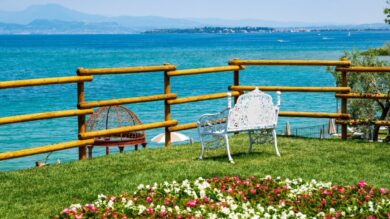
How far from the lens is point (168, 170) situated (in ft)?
32.7

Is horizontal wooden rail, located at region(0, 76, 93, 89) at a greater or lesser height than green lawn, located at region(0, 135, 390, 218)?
greater

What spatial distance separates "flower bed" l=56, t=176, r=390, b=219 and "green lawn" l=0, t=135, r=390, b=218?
2.92ft

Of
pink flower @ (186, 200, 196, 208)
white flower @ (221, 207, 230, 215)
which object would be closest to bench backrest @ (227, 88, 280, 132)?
pink flower @ (186, 200, 196, 208)

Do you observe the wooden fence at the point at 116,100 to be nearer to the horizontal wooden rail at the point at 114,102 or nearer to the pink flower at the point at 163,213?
the horizontal wooden rail at the point at 114,102

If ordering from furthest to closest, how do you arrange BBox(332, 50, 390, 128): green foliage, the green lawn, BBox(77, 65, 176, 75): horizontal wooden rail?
BBox(332, 50, 390, 128): green foliage
BBox(77, 65, 176, 75): horizontal wooden rail
the green lawn

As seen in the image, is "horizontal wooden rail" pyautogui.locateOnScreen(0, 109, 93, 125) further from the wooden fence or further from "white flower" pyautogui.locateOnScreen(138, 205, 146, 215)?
"white flower" pyautogui.locateOnScreen(138, 205, 146, 215)

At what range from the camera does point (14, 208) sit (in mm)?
8125

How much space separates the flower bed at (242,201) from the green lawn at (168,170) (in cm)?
89

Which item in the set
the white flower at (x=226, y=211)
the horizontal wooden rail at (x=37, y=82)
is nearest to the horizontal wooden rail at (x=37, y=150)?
the horizontal wooden rail at (x=37, y=82)

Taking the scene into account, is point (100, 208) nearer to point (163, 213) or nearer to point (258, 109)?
point (163, 213)

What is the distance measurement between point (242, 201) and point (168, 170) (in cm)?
235

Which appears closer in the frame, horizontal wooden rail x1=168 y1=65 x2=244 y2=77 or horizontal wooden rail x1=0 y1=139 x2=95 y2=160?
horizontal wooden rail x1=0 y1=139 x2=95 y2=160

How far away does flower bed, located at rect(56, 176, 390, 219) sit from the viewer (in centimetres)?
700

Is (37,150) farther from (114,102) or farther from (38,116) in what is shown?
(114,102)
